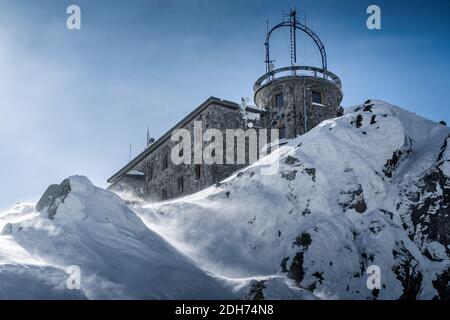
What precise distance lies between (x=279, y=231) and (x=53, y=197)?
27.6 feet

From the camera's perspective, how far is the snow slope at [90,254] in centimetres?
1344

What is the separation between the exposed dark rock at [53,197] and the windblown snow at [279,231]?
6 cm

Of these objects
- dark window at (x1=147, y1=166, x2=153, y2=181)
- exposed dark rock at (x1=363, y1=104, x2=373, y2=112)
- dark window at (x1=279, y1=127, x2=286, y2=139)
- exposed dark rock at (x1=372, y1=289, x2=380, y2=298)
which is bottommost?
exposed dark rock at (x1=372, y1=289, x2=380, y2=298)

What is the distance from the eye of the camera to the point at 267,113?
3259 cm

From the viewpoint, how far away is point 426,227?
1747cm

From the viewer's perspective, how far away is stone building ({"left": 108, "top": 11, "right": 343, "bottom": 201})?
102 feet

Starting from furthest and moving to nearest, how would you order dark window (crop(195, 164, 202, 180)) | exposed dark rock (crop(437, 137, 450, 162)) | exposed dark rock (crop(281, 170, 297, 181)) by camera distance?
dark window (crop(195, 164, 202, 180)) < exposed dark rock (crop(281, 170, 297, 181)) < exposed dark rock (crop(437, 137, 450, 162))

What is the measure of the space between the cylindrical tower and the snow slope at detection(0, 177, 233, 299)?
51.7 ft

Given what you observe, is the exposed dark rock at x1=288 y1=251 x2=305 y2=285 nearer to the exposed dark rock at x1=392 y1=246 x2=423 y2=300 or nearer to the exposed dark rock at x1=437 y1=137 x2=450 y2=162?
the exposed dark rock at x1=392 y1=246 x2=423 y2=300

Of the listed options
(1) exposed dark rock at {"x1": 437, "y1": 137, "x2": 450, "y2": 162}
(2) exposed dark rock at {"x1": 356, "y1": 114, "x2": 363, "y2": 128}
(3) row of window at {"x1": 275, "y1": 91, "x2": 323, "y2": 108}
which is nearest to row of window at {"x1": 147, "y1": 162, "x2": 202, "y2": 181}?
(3) row of window at {"x1": 275, "y1": 91, "x2": 323, "y2": 108}

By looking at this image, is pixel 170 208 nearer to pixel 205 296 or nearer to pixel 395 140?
pixel 205 296

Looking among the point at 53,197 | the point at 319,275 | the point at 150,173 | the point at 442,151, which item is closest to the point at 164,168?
the point at 150,173

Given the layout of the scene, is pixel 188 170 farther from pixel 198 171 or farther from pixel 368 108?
pixel 368 108
